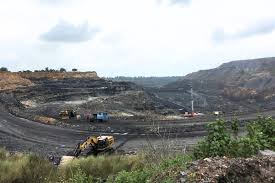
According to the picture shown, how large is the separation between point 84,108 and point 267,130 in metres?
48.7

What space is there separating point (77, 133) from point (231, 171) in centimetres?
3401

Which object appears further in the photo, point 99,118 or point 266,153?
point 99,118

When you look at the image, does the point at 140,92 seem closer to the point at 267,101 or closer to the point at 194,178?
the point at 267,101

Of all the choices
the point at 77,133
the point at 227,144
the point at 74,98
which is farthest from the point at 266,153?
the point at 74,98

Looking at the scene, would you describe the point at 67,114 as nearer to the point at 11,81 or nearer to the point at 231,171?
the point at 11,81

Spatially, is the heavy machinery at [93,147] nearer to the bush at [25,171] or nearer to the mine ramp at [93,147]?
the mine ramp at [93,147]

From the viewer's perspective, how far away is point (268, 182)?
7.74 metres

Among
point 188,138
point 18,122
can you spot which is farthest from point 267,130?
point 18,122

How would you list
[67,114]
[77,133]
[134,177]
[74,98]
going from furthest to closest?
1. [74,98]
2. [67,114]
3. [77,133]
4. [134,177]

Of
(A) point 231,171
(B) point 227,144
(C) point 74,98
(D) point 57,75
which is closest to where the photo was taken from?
(A) point 231,171

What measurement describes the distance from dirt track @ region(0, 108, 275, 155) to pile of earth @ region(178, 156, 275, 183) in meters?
23.6

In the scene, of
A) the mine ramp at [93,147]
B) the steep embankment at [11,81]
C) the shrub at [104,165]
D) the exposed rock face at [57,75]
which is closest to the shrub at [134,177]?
the shrub at [104,165]

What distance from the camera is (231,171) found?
783 centimetres

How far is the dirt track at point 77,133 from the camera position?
34531 mm
